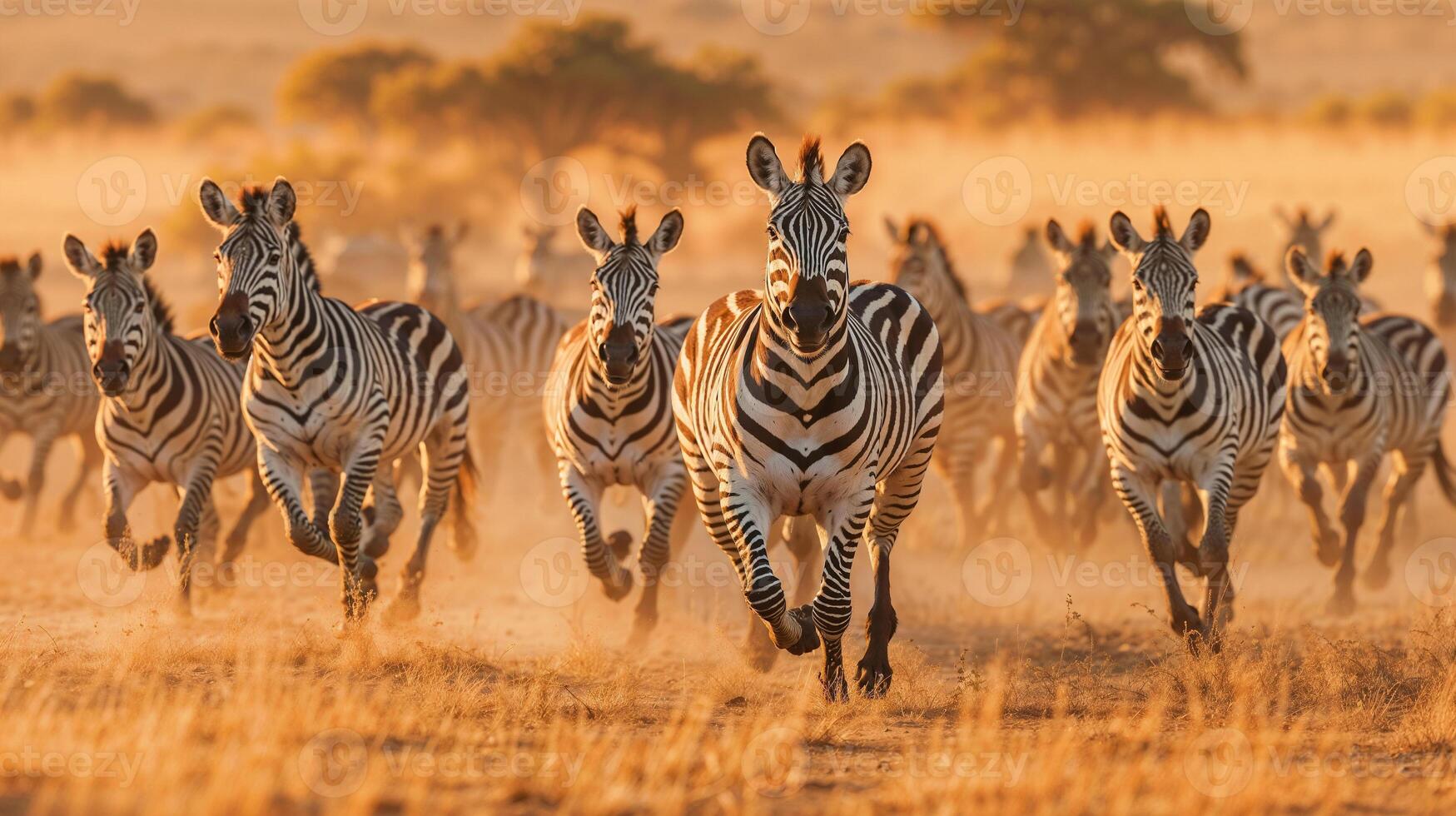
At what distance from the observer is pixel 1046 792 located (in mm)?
5438

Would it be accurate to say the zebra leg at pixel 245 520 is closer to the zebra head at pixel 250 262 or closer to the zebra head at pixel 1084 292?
the zebra head at pixel 250 262

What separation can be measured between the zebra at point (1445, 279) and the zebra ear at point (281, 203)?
1156 cm

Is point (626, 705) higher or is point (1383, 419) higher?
point (1383, 419)

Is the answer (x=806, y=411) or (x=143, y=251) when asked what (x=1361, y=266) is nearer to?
(x=806, y=411)

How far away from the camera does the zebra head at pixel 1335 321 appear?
1034cm

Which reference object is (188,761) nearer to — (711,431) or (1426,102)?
(711,431)

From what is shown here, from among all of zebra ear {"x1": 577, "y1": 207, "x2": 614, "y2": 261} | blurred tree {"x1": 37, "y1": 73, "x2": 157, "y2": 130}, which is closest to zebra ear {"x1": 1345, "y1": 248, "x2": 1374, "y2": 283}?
zebra ear {"x1": 577, "y1": 207, "x2": 614, "y2": 261}

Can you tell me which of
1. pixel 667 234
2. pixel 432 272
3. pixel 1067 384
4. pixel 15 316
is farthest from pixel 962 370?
pixel 15 316

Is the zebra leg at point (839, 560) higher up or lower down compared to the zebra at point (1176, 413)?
lower down

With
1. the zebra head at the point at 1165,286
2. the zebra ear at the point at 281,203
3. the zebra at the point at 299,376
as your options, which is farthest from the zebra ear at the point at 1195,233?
the zebra ear at the point at 281,203

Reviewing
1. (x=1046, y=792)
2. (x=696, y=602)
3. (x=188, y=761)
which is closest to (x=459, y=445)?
(x=696, y=602)

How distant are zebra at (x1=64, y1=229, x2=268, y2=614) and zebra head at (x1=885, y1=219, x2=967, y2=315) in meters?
5.27

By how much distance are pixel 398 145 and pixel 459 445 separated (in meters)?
29.0

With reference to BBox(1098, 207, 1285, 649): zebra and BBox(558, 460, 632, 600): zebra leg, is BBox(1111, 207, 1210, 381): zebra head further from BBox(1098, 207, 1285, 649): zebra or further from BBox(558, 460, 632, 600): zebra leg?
BBox(558, 460, 632, 600): zebra leg
